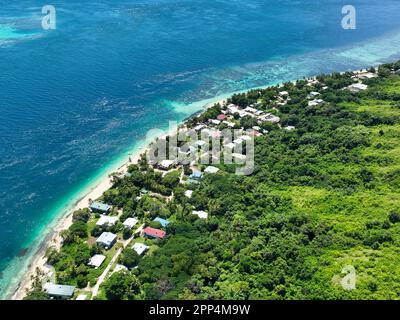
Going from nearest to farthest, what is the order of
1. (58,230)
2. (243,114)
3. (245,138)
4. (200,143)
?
(58,230), (200,143), (245,138), (243,114)

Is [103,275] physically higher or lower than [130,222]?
lower

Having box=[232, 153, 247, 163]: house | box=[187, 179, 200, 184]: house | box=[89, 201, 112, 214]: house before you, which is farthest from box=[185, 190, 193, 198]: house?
box=[232, 153, 247, 163]: house

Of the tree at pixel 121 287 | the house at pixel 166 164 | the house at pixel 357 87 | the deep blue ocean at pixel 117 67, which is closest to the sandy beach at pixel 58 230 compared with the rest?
the deep blue ocean at pixel 117 67

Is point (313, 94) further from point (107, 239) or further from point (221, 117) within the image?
point (107, 239)

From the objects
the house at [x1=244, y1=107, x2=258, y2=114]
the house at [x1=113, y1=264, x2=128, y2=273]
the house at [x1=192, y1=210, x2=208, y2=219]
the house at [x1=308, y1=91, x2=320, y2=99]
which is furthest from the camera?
the house at [x1=308, y1=91, x2=320, y2=99]

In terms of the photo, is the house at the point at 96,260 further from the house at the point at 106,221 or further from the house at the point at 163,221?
the house at the point at 163,221

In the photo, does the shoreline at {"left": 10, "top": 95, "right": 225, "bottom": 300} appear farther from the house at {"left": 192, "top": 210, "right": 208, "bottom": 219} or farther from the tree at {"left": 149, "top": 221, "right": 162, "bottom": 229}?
the house at {"left": 192, "top": 210, "right": 208, "bottom": 219}
